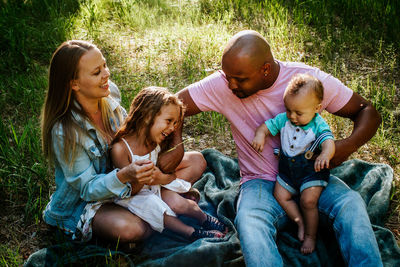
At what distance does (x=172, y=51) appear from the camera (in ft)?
17.5

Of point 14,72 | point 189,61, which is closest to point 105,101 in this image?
point 189,61

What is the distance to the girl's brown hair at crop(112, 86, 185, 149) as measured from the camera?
2615 millimetres

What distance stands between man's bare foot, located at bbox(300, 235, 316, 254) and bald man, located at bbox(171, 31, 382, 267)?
6.1 inches

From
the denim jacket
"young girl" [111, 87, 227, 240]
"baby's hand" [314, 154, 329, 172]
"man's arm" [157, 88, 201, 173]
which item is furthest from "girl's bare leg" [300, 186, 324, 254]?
the denim jacket

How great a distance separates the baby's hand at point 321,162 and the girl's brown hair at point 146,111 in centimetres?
102

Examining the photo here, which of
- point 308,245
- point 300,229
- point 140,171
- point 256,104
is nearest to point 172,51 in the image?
point 256,104

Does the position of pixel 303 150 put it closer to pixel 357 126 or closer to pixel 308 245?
pixel 357 126

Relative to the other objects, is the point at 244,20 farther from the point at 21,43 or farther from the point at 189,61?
the point at 21,43

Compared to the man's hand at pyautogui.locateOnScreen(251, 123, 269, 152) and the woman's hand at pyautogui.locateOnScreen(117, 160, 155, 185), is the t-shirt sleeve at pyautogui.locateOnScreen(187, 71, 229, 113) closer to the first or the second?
the man's hand at pyautogui.locateOnScreen(251, 123, 269, 152)

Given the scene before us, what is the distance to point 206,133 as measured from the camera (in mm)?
4152

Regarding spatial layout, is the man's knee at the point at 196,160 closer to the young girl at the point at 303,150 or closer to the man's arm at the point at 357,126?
the young girl at the point at 303,150

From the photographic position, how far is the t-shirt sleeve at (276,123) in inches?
103

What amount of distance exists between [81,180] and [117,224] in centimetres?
38

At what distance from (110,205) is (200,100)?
3.40ft
